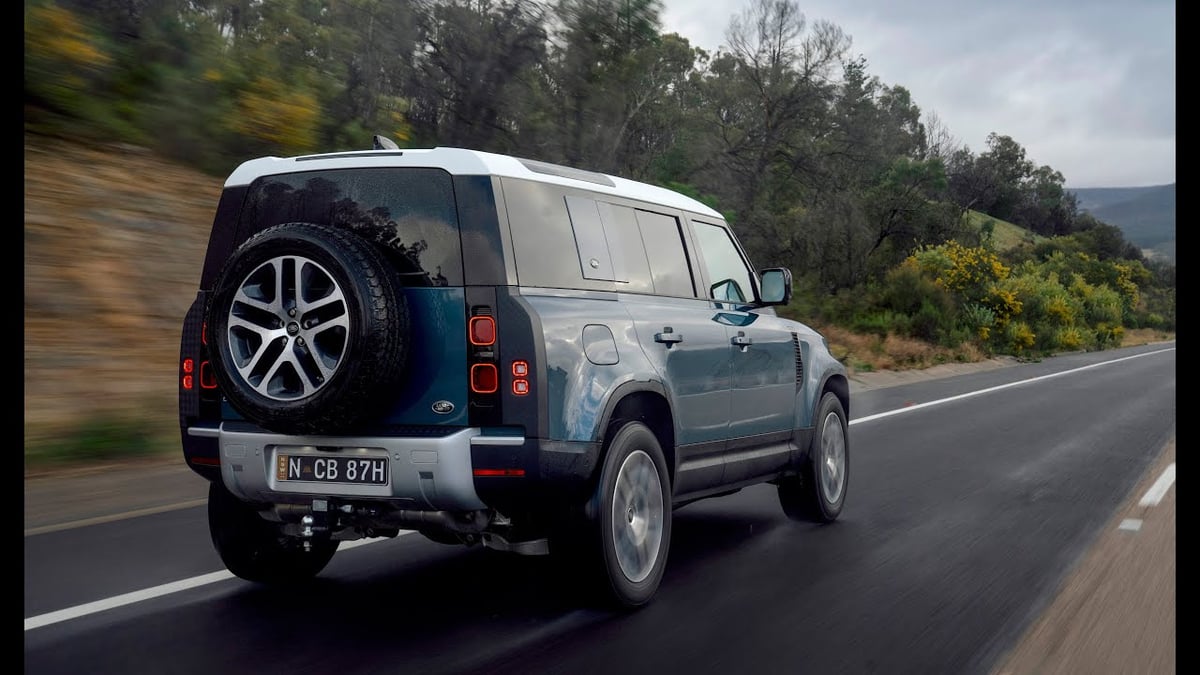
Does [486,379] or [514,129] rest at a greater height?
[514,129]

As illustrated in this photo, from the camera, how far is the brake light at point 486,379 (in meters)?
5.02

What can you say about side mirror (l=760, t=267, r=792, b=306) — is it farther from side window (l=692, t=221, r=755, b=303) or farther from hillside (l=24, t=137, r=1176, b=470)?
hillside (l=24, t=137, r=1176, b=470)

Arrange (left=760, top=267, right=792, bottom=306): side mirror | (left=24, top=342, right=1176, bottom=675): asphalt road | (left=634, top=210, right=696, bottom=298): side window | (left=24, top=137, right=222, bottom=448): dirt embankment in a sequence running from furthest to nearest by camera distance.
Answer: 1. (left=24, top=137, right=222, bottom=448): dirt embankment
2. (left=760, top=267, right=792, bottom=306): side mirror
3. (left=634, top=210, right=696, bottom=298): side window
4. (left=24, top=342, right=1176, bottom=675): asphalt road

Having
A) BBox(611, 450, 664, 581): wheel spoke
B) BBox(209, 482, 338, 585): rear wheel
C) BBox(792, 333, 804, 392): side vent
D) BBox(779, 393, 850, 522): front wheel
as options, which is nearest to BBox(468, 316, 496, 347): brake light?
BBox(611, 450, 664, 581): wheel spoke

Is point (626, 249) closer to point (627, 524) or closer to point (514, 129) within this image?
point (627, 524)

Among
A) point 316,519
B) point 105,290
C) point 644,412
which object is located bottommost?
point 316,519

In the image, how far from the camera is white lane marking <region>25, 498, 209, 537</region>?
7.25 m

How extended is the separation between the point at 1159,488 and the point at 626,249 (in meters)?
5.95

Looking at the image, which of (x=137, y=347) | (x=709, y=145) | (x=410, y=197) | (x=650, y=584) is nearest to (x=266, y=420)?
(x=410, y=197)

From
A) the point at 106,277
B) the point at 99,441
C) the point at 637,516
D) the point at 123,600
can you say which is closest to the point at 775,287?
the point at 637,516

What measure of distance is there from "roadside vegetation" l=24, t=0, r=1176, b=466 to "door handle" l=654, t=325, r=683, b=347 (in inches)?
227

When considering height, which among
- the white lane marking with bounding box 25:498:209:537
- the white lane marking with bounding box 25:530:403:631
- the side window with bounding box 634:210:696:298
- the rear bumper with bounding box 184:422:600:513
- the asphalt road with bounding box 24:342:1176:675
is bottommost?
the asphalt road with bounding box 24:342:1176:675

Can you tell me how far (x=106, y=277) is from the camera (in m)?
12.6

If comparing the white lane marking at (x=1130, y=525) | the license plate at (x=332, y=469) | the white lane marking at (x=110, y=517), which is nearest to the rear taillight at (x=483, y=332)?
the license plate at (x=332, y=469)
